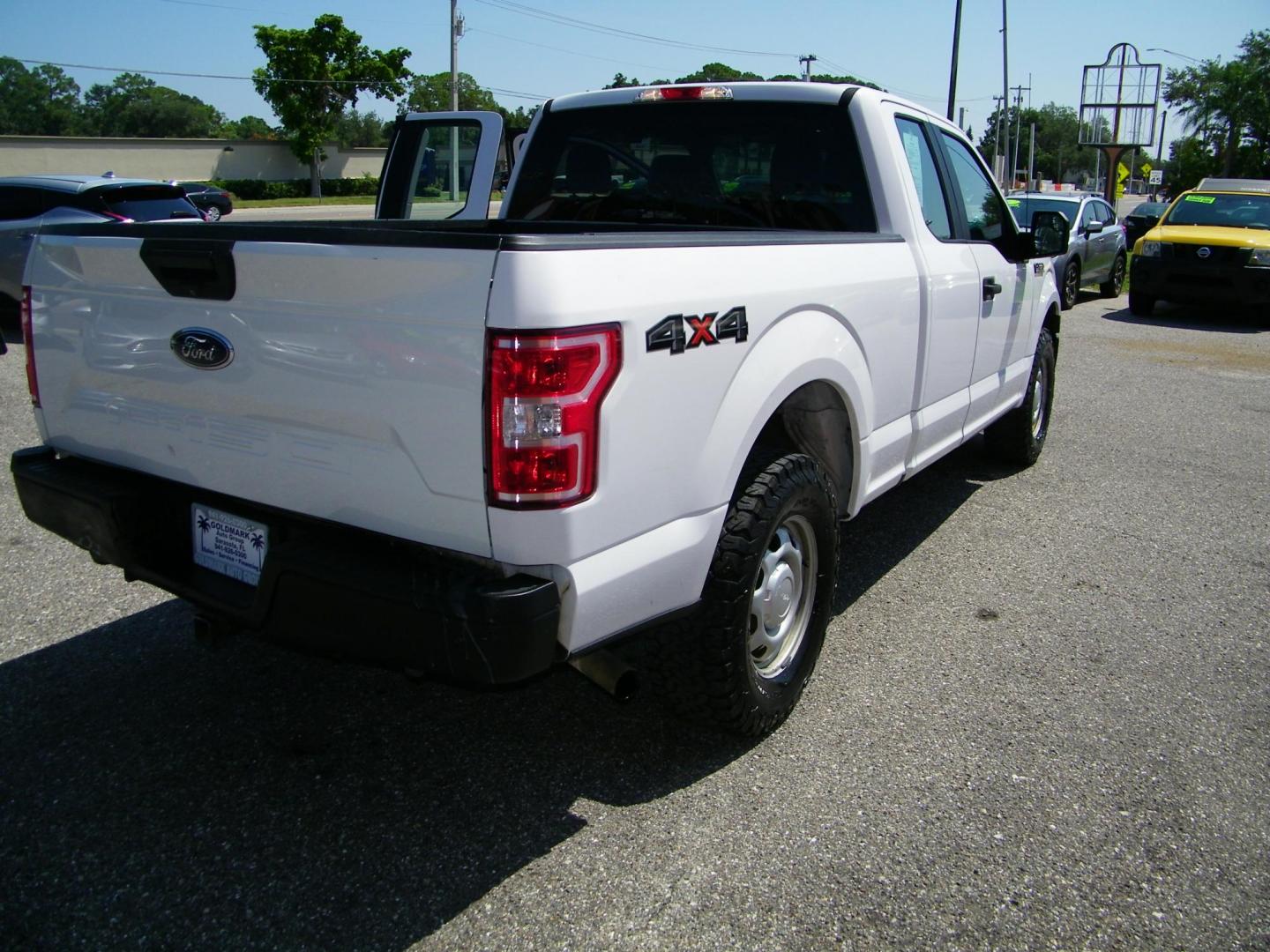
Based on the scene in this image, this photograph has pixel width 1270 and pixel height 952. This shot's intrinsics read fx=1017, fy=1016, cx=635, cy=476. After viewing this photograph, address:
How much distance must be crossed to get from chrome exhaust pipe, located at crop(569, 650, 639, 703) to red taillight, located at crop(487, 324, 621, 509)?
1.72 feet

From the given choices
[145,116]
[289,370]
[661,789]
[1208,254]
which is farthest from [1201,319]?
[145,116]

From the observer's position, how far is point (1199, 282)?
13.7 meters

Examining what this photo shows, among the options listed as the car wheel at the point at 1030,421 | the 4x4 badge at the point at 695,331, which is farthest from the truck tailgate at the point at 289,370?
the car wheel at the point at 1030,421

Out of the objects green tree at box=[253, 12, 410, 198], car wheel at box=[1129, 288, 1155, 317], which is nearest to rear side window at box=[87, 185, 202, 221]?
car wheel at box=[1129, 288, 1155, 317]

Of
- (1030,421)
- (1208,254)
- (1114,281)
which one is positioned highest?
(1208,254)

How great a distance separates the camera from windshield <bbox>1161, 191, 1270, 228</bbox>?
46.5ft

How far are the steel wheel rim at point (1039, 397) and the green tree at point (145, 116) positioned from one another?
102782 mm

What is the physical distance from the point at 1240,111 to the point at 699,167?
182 feet

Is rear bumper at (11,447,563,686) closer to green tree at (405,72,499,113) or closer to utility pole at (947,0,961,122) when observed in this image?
utility pole at (947,0,961,122)

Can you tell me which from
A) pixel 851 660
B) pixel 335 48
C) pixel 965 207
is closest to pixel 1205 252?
pixel 965 207

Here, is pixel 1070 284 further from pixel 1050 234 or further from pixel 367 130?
pixel 367 130

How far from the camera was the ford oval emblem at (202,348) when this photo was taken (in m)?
2.53

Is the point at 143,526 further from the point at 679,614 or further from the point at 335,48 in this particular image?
the point at 335,48

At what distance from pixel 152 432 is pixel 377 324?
0.94 m
